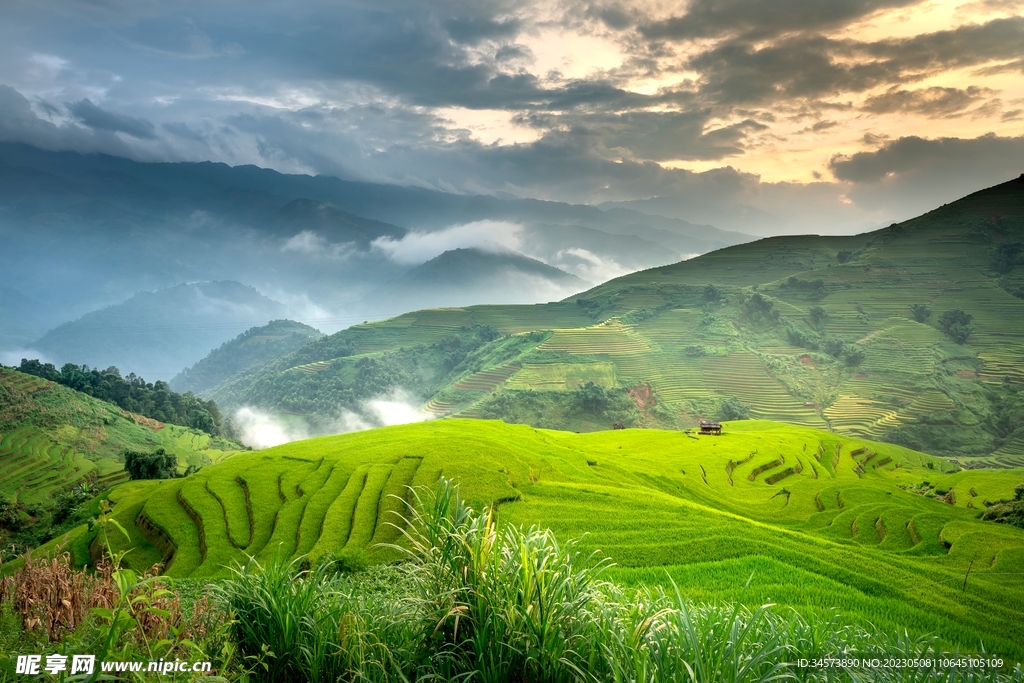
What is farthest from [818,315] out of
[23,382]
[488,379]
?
[23,382]

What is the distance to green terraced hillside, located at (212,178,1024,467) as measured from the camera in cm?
8438

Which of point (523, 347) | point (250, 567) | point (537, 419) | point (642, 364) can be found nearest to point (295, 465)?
point (250, 567)

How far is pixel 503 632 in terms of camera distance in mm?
4500

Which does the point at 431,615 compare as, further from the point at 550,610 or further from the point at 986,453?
the point at 986,453

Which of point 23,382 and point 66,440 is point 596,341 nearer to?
point 66,440

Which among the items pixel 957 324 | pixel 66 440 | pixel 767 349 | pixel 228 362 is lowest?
pixel 957 324

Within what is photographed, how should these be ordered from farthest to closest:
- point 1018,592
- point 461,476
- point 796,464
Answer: point 796,464
point 461,476
point 1018,592

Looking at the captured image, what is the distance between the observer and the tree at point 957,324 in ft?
330

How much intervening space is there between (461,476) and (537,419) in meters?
71.1

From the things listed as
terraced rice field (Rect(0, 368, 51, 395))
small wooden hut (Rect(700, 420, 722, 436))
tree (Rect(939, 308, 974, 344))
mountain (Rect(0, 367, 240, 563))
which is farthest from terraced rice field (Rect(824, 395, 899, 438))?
terraced rice field (Rect(0, 368, 51, 395))

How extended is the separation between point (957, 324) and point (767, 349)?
32050 mm

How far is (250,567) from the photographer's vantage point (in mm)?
5773

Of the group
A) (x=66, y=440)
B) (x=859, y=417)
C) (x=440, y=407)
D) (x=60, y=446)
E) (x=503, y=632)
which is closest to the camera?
(x=503, y=632)

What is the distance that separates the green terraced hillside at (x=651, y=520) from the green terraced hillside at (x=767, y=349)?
59.2 m
